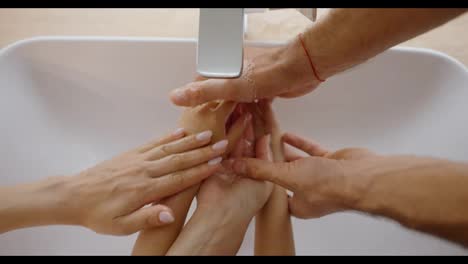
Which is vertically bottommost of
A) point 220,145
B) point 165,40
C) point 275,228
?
point 275,228

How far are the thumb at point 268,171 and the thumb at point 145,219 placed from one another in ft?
0.45

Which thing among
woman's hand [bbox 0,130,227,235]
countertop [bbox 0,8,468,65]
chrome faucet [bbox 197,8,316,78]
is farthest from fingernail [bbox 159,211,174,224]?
countertop [bbox 0,8,468,65]

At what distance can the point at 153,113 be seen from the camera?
78cm

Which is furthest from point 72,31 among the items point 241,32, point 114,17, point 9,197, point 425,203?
point 425,203

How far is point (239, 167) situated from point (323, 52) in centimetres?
21

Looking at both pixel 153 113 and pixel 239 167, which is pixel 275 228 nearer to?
pixel 239 167

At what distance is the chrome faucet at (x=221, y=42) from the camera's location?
464 millimetres

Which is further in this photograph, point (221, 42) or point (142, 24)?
point (142, 24)

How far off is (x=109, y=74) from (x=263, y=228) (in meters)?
0.36

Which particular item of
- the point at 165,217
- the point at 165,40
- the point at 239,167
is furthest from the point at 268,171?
the point at 165,40

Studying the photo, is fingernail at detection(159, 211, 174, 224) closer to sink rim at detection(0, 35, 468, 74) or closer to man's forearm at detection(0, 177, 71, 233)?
man's forearm at detection(0, 177, 71, 233)

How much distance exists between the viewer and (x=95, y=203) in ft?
2.01

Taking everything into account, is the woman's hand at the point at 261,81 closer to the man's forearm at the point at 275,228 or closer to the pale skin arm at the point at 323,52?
the pale skin arm at the point at 323,52
